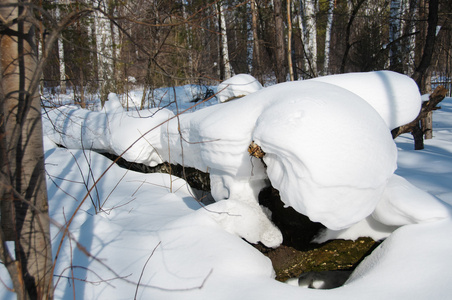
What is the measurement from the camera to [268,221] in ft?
7.38

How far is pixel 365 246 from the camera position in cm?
209

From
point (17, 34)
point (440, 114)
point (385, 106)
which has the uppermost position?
point (17, 34)

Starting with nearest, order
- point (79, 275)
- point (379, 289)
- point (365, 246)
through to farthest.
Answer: point (379, 289) < point (79, 275) < point (365, 246)

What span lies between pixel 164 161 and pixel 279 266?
5.99 ft

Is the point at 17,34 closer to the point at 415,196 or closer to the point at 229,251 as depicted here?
Answer: the point at 229,251

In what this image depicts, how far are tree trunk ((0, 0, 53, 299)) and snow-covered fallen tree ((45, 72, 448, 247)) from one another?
41cm

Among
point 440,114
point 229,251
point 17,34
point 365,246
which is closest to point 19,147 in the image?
point 17,34

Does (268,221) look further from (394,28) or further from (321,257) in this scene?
(394,28)

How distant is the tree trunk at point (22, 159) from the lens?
996 millimetres

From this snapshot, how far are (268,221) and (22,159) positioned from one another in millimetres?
1628

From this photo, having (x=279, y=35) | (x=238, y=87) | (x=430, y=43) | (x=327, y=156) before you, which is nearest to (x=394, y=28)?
(x=430, y=43)

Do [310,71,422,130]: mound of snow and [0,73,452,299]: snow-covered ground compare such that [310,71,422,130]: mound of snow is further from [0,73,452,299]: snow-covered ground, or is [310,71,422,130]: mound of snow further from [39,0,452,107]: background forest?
[39,0,452,107]: background forest

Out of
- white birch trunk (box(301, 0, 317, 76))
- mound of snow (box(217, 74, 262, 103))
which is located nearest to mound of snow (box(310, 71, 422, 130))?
mound of snow (box(217, 74, 262, 103))

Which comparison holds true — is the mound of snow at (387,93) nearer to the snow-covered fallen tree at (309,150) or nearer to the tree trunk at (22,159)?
the snow-covered fallen tree at (309,150)
